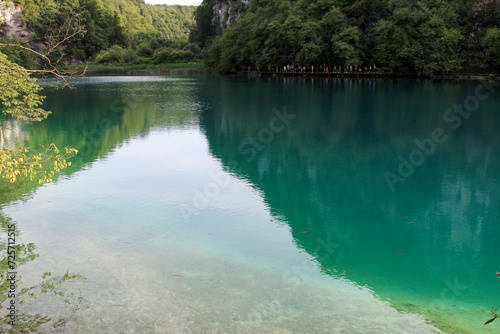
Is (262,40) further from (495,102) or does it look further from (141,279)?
(141,279)

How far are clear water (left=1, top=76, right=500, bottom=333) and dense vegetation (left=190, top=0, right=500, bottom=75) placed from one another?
36.0m

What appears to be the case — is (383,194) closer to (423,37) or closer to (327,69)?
(423,37)

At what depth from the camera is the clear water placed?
227 inches

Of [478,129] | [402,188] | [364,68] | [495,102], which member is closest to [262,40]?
[364,68]

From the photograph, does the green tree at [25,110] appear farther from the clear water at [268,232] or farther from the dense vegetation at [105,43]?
the dense vegetation at [105,43]

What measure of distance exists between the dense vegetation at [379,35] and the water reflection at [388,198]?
101ft

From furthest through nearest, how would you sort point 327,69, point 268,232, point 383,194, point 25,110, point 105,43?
point 105,43, point 327,69, point 25,110, point 383,194, point 268,232

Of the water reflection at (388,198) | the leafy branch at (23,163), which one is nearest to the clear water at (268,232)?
the water reflection at (388,198)

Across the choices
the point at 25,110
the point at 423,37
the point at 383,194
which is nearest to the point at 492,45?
the point at 423,37

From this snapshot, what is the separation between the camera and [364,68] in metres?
62.4

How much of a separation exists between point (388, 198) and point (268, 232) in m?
3.67

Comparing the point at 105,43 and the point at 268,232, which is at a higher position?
the point at 105,43

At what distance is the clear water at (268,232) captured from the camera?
18.9ft

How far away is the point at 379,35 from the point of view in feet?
189
